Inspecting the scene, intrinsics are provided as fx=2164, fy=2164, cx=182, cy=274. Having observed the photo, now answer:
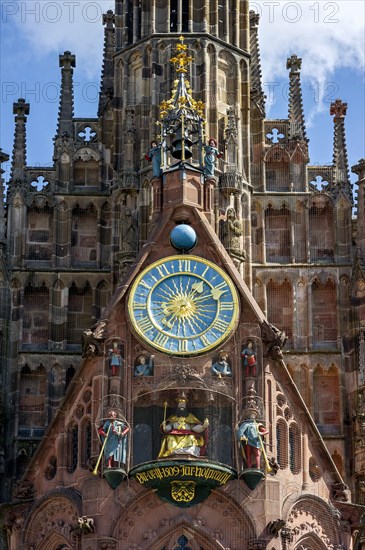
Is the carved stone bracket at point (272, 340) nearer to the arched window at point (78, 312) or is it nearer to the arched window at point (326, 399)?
the arched window at point (326, 399)

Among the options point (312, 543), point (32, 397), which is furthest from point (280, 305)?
point (312, 543)

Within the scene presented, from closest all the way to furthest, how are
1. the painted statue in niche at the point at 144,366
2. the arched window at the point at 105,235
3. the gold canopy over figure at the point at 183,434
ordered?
the gold canopy over figure at the point at 183,434
the painted statue in niche at the point at 144,366
the arched window at the point at 105,235

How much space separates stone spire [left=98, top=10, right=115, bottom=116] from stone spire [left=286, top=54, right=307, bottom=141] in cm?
380

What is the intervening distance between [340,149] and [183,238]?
6134mm

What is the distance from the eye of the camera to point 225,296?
1575 inches

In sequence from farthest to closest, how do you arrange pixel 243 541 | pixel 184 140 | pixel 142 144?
pixel 142 144, pixel 184 140, pixel 243 541

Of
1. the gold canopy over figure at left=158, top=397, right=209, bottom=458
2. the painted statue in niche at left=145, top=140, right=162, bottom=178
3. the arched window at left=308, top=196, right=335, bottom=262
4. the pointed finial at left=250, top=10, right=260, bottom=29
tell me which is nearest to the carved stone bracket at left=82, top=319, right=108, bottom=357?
the gold canopy over figure at left=158, top=397, right=209, bottom=458

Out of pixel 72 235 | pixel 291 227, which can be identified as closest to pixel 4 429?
pixel 72 235

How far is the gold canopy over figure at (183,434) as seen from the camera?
38812mm

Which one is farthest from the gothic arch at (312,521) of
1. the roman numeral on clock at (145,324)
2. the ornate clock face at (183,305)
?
the roman numeral on clock at (145,324)

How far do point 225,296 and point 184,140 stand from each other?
11.1 feet

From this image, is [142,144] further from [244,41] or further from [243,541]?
[243,541]

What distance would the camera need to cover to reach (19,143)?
45.0 metres

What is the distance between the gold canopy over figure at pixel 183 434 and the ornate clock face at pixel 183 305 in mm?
1133
